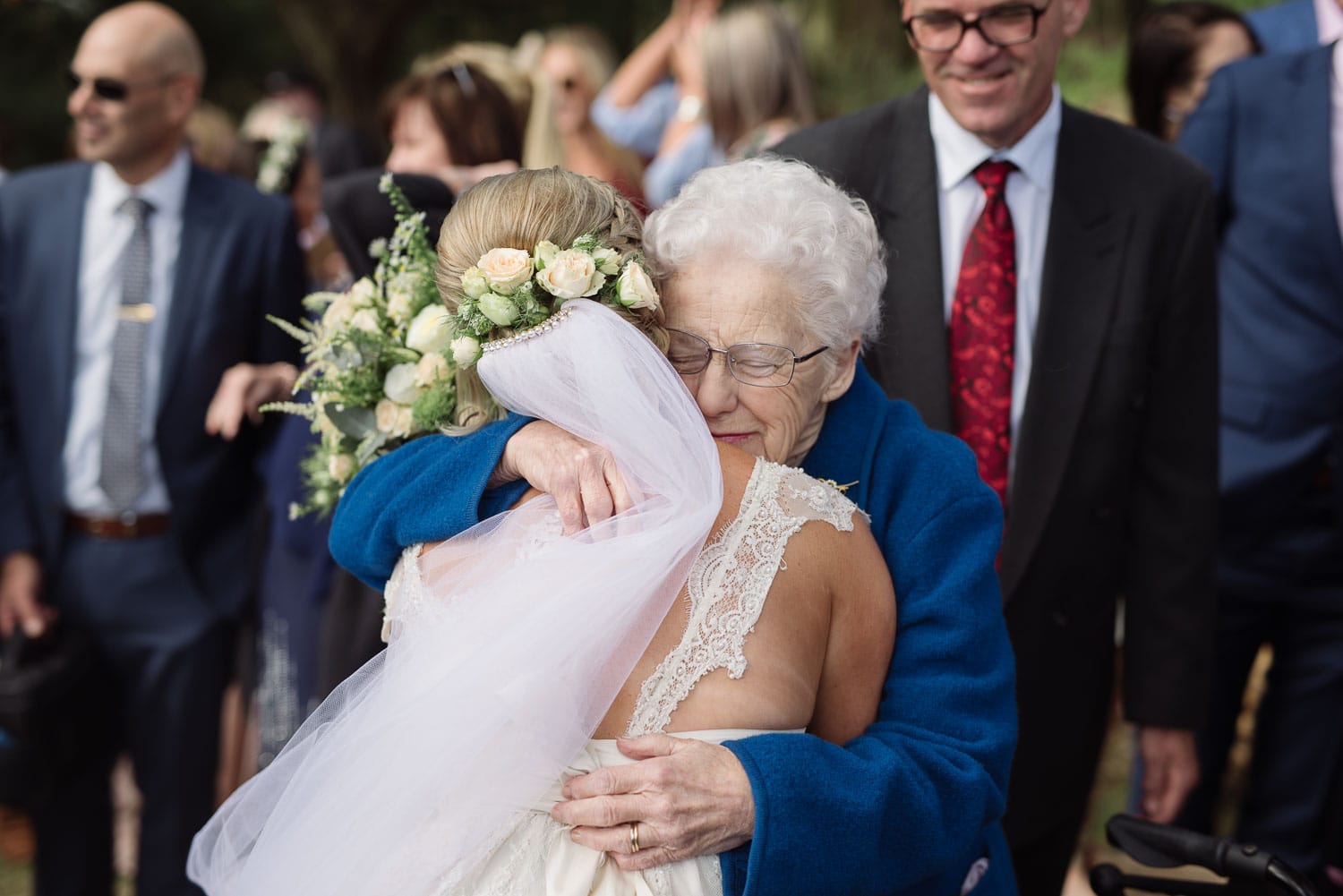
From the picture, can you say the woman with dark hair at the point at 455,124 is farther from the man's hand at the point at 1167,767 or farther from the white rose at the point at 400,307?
the man's hand at the point at 1167,767

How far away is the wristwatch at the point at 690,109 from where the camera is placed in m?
6.96

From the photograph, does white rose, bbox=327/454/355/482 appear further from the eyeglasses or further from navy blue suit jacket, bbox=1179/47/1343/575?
navy blue suit jacket, bbox=1179/47/1343/575

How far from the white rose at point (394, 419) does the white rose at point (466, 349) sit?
43 centimetres

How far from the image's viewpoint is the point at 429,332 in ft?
7.95

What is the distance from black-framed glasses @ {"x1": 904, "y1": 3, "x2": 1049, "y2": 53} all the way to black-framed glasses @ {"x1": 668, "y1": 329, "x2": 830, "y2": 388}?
1.13m

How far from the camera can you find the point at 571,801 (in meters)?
1.87

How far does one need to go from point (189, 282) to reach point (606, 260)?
2726mm

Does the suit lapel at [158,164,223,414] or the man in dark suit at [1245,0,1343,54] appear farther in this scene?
the man in dark suit at [1245,0,1343,54]

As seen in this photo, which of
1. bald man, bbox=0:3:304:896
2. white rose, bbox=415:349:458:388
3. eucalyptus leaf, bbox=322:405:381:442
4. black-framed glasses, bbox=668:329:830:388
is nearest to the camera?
black-framed glasses, bbox=668:329:830:388

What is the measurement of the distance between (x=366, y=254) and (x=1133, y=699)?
7.07 ft

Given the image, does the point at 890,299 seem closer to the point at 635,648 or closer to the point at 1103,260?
the point at 1103,260

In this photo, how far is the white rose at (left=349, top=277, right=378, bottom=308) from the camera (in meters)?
2.67

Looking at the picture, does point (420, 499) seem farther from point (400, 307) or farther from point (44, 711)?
point (44, 711)

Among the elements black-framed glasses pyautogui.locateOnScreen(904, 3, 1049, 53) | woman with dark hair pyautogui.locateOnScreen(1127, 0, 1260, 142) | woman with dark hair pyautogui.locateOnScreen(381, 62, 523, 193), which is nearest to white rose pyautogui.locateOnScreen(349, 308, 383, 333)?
black-framed glasses pyautogui.locateOnScreen(904, 3, 1049, 53)
